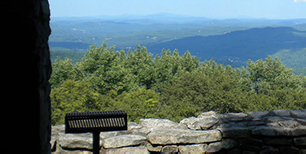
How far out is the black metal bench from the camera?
4.18 m

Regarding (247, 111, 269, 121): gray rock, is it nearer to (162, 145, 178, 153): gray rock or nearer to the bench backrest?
(162, 145, 178, 153): gray rock

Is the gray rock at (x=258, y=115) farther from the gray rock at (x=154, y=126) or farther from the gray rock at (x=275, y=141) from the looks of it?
the gray rock at (x=154, y=126)

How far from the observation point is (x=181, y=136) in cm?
559

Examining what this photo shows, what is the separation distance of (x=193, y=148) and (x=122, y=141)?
4.80 feet

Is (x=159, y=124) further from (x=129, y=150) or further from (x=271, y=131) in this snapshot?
(x=271, y=131)

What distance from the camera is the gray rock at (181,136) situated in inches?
219

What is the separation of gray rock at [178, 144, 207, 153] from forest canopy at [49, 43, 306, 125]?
12.3 meters

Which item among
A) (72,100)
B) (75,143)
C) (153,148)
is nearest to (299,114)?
(153,148)

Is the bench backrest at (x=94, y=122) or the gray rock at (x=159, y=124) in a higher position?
the bench backrest at (x=94, y=122)

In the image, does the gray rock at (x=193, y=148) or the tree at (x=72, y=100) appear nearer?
the gray rock at (x=193, y=148)

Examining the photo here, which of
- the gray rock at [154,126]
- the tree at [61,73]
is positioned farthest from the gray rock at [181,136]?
the tree at [61,73]

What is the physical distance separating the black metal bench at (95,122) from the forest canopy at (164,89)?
534 inches

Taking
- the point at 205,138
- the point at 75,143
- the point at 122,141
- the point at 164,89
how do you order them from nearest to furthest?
the point at 75,143 < the point at 122,141 < the point at 205,138 < the point at 164,89

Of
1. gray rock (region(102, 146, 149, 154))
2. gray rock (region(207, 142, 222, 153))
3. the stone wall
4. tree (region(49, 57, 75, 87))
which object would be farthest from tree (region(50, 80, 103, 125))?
gray rock (region(207, 142, 222, 153))
